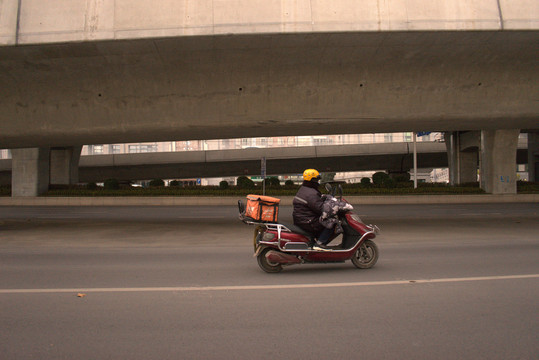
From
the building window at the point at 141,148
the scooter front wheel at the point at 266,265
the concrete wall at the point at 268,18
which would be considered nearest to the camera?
the scooter front wheel at the point at 266,265

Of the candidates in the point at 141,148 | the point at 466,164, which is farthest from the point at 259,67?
the point at 141,148

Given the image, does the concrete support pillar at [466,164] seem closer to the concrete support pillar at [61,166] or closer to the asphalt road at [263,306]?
the asphalt road at [263,306]

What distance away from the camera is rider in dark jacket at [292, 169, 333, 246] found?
21.1 feet

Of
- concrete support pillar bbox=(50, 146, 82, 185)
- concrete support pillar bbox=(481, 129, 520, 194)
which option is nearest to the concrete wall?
concrete support pillar bbox=(481, 129, 520, 194)

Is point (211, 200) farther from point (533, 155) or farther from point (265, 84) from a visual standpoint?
point (533, 155)

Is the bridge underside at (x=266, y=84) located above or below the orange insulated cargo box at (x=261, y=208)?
above

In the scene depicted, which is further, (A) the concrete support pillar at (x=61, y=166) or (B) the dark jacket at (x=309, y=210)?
(A) the concrete support pillar at (x=61, y=166)

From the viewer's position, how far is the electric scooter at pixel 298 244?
640 cm

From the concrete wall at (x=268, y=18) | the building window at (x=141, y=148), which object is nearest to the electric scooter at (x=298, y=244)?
the concrete wall at (x=268, y=18)


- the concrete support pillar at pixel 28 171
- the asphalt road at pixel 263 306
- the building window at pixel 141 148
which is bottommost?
the asphalt road at pixel 263 306

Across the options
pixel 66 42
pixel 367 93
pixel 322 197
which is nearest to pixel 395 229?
pixel 367 93

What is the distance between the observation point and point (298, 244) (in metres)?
6.39

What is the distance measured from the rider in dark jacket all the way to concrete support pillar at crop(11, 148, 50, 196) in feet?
102

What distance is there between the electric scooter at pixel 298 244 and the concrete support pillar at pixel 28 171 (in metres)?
30.6
